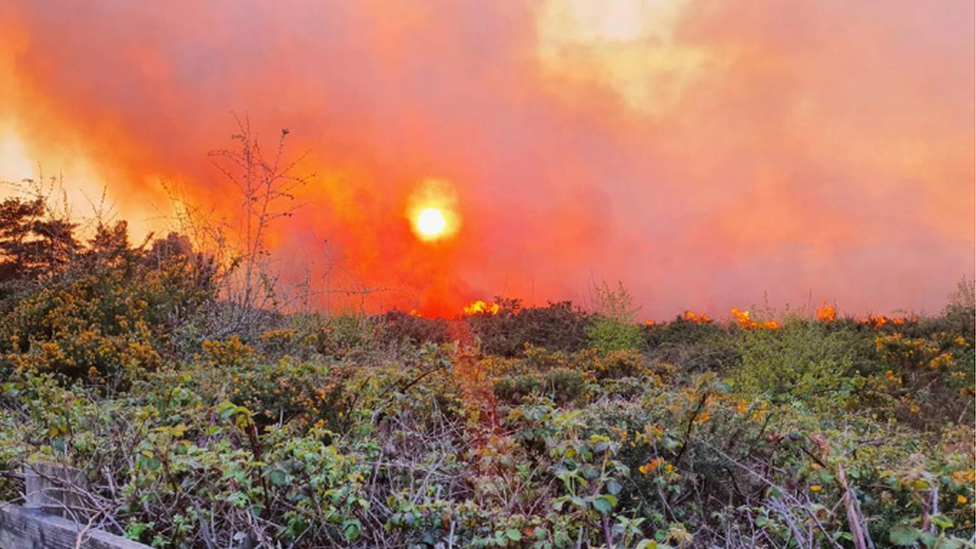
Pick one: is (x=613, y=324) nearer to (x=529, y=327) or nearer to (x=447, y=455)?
(x=529, y=327)

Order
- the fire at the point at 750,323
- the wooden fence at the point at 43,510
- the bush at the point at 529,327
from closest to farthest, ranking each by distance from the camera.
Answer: the wooden fence at the point at 43,510
the fire at the point at 750,323
the bush at the point at 529,327

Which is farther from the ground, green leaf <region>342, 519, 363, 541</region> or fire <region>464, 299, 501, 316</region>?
fire <region>464, 299, 501, 316</region>

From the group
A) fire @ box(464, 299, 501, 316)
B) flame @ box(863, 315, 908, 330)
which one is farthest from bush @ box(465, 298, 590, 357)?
flame @ box(863, 315, 908, 330)

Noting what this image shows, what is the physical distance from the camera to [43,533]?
267 centimetres

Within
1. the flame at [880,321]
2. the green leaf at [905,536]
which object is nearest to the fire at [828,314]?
the flame at [880,321]

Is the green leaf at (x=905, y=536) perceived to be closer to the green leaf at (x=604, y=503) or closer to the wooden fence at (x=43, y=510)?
the green leaf at (x=604, y=503)

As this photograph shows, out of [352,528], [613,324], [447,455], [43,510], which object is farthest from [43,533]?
[613,324]

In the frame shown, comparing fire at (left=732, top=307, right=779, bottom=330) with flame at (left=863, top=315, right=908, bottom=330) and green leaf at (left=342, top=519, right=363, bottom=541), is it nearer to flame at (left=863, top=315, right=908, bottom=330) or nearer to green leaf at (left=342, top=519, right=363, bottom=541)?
flame at (left=863, top=315, right=908, bottom=330)

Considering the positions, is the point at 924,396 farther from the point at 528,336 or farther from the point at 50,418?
the point at 50,418

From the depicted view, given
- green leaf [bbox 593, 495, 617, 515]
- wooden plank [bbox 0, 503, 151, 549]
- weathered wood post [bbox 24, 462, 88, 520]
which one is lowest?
wooden plank [bbox 0, 503, 151, 549]

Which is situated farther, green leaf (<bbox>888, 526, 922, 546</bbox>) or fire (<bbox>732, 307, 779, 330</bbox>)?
fire (<bbox>732, 307, 779, 330</bbox>)

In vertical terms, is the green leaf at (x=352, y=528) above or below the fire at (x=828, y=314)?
below

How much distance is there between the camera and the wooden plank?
92.2 inches

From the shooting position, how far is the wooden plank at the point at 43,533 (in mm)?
2342
